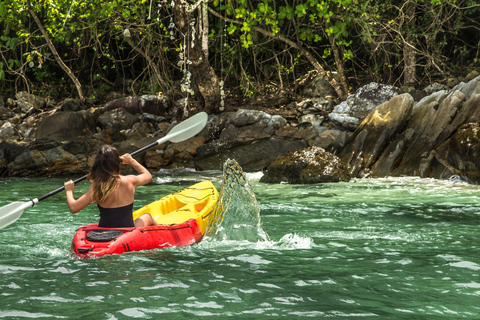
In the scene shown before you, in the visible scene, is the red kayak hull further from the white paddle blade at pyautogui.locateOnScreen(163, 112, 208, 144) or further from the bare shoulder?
the white paddle blade at pyautogui.locateOnScreen(163, 112, 208, 144)

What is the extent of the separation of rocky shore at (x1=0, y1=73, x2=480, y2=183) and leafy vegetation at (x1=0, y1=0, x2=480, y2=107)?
83 cm

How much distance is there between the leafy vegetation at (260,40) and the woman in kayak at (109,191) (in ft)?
23.2

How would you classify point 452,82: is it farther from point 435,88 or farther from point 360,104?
point 360,104

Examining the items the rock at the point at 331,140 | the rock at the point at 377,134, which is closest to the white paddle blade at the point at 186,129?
the rock at the point at 377,134

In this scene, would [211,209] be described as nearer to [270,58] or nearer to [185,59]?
[185,59]

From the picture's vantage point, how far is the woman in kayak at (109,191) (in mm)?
4293

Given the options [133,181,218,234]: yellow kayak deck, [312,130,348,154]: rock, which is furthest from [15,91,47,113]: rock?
[133,181,218,234]: yellow kayak deck

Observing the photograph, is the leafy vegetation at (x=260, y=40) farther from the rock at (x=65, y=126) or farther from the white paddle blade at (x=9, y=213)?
the white paddle blade at (x=9, y=213)

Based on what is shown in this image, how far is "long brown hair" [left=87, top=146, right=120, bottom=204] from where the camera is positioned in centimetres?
429

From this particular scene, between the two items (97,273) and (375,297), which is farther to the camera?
(97,273)

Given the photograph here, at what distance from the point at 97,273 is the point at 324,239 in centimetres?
198

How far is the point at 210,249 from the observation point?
4602 millimetres

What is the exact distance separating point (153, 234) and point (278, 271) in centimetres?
112

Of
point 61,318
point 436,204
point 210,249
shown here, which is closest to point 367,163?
point 436,204
